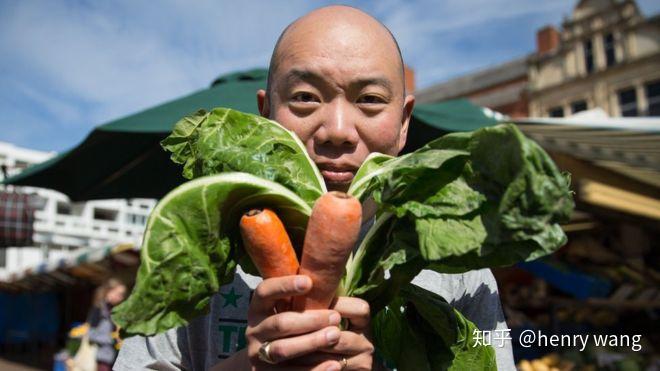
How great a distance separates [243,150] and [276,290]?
1.19ft

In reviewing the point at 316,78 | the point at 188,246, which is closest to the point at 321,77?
the point at 316,78

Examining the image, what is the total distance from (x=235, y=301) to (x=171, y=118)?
2.62 m

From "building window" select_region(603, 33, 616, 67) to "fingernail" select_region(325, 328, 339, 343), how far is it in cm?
3278

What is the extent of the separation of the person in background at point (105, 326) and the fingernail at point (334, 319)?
7.40m

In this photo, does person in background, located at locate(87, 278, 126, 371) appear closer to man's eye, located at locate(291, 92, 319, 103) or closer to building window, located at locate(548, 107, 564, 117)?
man's eye, located at locate(291, 92, 319, 103)

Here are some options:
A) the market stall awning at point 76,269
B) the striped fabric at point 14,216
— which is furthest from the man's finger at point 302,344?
the market stall awning at point 76,269

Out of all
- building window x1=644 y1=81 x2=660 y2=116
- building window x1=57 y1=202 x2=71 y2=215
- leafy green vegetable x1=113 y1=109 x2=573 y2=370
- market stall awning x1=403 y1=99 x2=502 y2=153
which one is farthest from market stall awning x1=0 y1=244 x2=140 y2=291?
building window x1=644 y1=81 x2=660 y2=116

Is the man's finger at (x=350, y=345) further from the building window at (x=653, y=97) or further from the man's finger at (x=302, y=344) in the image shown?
the building window at (x=653, y=97)

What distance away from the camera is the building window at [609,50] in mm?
29094

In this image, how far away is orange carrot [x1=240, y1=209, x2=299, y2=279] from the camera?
1.09 m

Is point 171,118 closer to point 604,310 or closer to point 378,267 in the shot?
point 378,267

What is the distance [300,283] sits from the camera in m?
1.04

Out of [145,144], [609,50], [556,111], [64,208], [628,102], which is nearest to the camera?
[145,144]

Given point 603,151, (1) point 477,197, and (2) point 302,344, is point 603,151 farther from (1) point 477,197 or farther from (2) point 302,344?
(2) point 302,344
